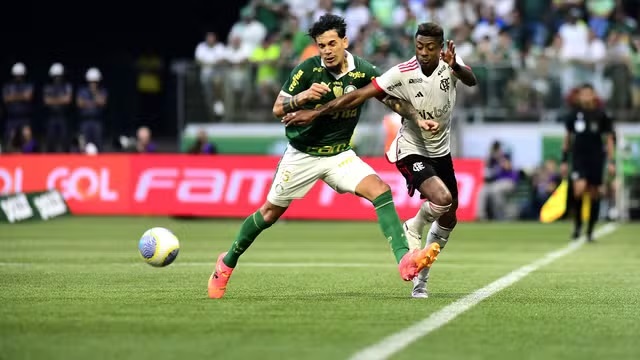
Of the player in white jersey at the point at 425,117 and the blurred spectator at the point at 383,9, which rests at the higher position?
the player in white jersey at the point at 425,117

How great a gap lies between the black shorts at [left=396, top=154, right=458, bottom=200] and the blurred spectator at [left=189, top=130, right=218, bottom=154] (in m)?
16.4

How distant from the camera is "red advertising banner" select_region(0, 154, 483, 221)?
26641 mm

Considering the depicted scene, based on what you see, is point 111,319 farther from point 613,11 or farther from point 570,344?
point 613,11

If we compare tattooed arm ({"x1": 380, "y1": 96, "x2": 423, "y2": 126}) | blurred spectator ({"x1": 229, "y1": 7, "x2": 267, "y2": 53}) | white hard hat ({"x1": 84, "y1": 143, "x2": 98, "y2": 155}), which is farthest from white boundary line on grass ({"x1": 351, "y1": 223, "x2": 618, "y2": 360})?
blurred spectator ({"x1": 229, "y1": 7, "x2": 267, "y2": 53})

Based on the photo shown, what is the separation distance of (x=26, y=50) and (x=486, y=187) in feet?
41.5

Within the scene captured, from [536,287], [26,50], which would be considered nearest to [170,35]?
[26,50]

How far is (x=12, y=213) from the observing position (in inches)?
1016

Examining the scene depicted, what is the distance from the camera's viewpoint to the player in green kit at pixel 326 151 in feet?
36.5

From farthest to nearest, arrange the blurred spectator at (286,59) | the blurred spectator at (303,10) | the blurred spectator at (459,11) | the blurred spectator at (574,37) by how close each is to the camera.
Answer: the blurred spectator at (303,10)
the blurred spectator at (459,11)
the blurred spectator at (574,37)
the blurred spectator at (286,59)

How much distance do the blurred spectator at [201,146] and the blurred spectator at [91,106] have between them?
315 cm

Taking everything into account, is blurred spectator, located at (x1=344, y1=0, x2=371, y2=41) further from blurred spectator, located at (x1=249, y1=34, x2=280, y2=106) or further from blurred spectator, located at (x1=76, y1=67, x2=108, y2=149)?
blurred spectator, located at (x1=76, y1=67, x2=108, y2=149)

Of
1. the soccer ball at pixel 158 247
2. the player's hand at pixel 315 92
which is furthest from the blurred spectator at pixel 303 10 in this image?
the player's hand at pixel 315 92

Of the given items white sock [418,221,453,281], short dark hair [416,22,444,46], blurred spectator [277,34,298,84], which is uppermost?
short dark hair [416,22,444,46]

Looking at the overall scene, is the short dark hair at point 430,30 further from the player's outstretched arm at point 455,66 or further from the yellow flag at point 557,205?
the yellow flag at point 557,205
